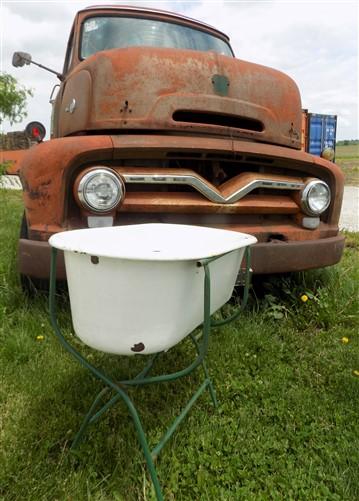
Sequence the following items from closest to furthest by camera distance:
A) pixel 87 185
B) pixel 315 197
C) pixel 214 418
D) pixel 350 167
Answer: pixel 214 418 < pixel 87 185 < pixel 315 197 < pixel 350 167

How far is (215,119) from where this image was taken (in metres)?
2.40

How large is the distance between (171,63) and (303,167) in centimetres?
A: 105

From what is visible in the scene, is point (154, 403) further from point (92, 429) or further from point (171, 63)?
point (171, 63)

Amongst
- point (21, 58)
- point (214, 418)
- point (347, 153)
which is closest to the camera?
point (214, 418)

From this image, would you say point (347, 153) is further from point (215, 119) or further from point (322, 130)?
point (215, 119)

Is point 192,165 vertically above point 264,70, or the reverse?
point 264,70

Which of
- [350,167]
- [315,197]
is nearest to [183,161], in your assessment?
[315,197]

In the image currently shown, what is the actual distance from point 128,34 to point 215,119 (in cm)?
130

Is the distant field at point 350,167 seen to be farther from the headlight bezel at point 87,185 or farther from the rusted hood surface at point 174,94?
the headlight bezel at point 87,185

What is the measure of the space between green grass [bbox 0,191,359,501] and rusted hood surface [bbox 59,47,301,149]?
1.19 meters

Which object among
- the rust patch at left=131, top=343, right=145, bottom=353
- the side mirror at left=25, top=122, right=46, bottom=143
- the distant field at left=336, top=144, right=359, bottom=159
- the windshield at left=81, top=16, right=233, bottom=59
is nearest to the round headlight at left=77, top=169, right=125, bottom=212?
the rust patch at left=131, top=343, right=145, bottom=353

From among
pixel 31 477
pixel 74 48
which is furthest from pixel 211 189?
pixel 74 48

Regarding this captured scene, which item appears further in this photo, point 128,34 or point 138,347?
point 128,34

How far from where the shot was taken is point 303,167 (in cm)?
258
